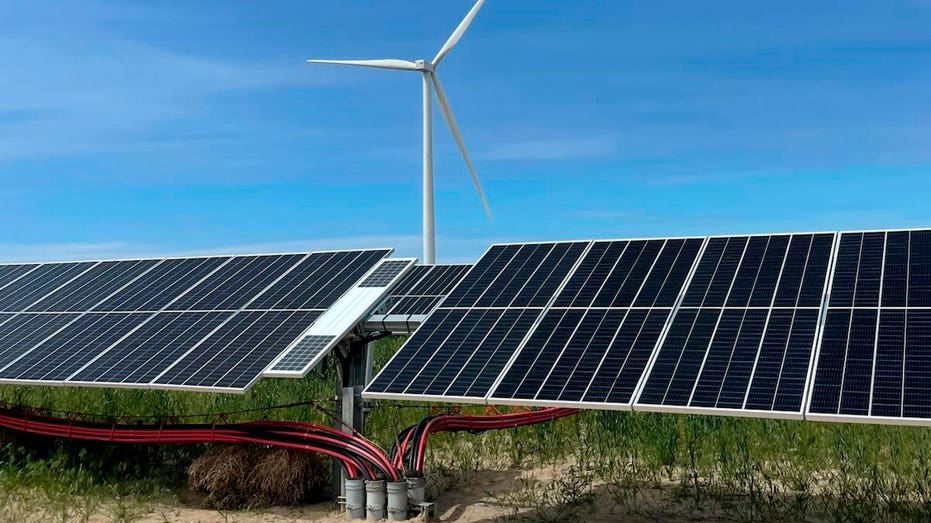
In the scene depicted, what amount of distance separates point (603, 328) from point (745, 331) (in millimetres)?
2613

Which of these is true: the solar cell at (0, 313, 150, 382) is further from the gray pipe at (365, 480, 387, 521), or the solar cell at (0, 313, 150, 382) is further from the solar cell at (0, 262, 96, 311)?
the gray pipe at (365, 480, 387, 521)

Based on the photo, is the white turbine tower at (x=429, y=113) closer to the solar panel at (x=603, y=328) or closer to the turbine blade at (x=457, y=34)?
the turbine blade at (x=457, y=34)

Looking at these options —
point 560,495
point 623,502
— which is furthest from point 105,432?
point 623,502

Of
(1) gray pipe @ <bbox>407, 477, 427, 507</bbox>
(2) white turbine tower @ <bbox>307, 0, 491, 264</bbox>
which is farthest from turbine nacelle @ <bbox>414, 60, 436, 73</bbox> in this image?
(1) gray pipe @ <bbox>407, 477, 427, 507</bbox>

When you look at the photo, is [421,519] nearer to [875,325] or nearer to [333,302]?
[333,302]

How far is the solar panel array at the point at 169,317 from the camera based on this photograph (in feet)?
63.6

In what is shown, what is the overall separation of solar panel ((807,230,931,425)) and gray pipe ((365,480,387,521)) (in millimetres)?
8616

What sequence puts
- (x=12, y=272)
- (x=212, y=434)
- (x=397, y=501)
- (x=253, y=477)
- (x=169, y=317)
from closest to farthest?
(x=397, y=501), (x=253, y=477), (x=212, y=434), (x=169, y=317), (x=12, y=272)

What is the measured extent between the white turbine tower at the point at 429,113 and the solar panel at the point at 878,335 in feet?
71.6

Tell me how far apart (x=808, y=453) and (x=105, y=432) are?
17.5 metres

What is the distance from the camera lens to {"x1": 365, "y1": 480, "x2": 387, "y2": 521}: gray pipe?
59.3 ft

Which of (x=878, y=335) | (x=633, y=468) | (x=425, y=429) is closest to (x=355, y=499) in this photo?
(x=425, y=429)

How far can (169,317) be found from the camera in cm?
2241

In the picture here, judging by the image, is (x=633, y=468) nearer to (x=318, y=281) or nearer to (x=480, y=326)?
(x=480, y=326)
